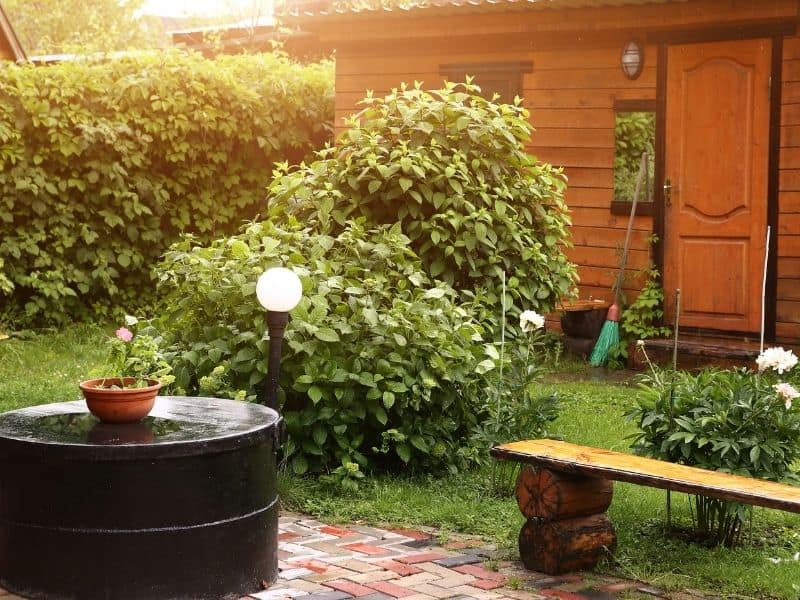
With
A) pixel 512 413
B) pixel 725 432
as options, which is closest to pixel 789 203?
pixel 512 413

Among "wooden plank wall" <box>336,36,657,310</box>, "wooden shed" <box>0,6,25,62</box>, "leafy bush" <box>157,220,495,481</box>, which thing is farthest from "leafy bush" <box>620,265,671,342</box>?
"wooden shed" <box>0,6,25,62</box>

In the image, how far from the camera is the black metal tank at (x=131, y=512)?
4.16 m

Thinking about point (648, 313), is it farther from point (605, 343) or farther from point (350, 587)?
point (350, 587)

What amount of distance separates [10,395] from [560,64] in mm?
5882

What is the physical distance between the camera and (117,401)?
14.6 ft

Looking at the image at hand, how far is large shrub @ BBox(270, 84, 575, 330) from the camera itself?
719 centimetres

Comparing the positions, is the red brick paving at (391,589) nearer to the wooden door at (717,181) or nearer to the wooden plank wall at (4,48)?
the wooden door at (717,181)

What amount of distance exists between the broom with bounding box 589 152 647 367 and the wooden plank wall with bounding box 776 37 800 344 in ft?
4.30

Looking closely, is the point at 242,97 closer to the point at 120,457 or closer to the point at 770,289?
the point at 770,289

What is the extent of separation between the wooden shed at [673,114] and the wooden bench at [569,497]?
180 inches

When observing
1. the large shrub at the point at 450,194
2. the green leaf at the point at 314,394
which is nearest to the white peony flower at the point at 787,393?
the green leaf at the point at 314,394

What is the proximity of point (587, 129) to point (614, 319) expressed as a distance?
1.86 metres

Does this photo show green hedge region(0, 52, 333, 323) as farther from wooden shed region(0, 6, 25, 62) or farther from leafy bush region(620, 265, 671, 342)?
wooden shed region(0, 6, 25, 62)

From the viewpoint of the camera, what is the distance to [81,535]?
13.7 ft
